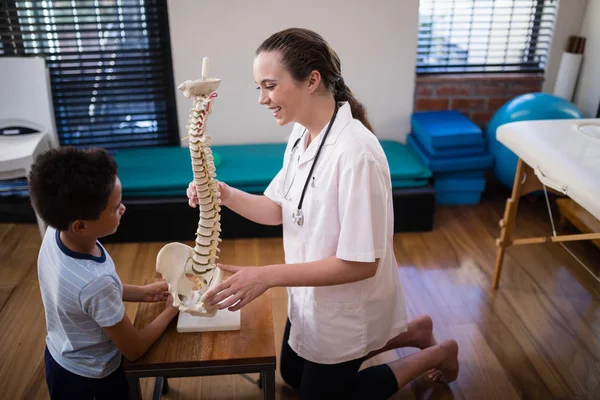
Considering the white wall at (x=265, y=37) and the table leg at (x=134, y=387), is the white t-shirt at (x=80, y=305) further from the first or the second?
the white wall at (x=265, y=37)

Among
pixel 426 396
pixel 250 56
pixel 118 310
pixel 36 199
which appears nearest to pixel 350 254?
pixel 118 310

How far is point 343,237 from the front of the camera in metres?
1.46

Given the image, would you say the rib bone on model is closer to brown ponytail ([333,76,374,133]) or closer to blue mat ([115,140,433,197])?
brown ponytail ([333,76,374,133])

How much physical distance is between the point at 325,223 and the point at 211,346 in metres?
0.43

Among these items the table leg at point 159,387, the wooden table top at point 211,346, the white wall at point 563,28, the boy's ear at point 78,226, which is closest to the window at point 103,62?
the table leg at point 159,387

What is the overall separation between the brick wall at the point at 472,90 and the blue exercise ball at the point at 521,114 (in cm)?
33

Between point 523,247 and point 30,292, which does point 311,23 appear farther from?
point 30,292

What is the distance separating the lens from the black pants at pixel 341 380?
5.46ft

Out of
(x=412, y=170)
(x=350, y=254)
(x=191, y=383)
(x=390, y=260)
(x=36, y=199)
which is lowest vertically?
(x=191, y=383)

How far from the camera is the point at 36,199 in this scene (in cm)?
133

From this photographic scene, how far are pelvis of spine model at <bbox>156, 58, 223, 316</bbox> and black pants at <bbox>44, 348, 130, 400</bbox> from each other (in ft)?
0.88

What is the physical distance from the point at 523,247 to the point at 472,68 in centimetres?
128

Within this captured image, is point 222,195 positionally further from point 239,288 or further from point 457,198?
point 457,198

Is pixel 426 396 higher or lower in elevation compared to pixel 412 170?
lower
